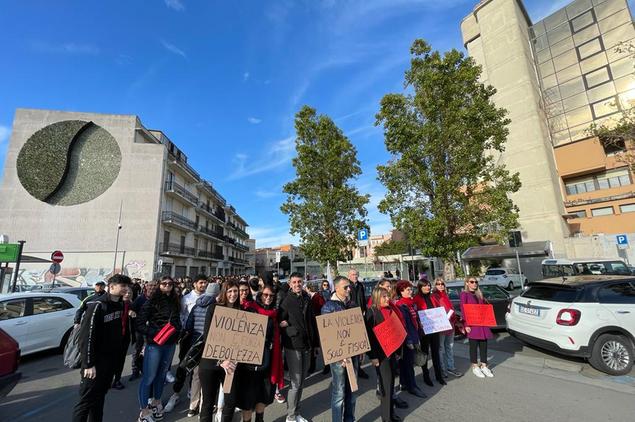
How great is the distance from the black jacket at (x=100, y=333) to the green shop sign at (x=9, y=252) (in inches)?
513

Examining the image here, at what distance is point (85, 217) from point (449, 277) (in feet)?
101

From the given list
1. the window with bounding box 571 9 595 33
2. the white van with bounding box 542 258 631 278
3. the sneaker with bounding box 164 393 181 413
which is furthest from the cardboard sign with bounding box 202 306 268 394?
the window with bounding box 571 9 595 33

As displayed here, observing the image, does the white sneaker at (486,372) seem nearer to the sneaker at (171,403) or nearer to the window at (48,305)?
the sneaker at (171,403)

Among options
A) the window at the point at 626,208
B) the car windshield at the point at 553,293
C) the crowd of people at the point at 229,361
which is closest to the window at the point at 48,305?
the crowd of people at the point at 229,361

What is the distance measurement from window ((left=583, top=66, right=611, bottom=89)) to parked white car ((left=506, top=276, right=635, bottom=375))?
3820 centimetres

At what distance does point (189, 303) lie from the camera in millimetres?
5738

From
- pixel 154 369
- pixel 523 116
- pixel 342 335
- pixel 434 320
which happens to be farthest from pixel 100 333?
pixel 523 116

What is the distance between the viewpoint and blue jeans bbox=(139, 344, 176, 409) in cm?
407

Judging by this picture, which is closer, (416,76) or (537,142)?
(416,76)

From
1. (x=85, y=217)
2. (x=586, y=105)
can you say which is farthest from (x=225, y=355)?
(x=586, y=105)

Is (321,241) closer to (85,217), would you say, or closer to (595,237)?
(85,217)

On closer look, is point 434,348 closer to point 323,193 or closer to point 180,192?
point 323,193

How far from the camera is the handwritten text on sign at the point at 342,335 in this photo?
3594 mm

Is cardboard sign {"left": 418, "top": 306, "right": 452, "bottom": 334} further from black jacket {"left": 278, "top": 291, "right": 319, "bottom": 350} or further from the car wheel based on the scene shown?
the car wheel
